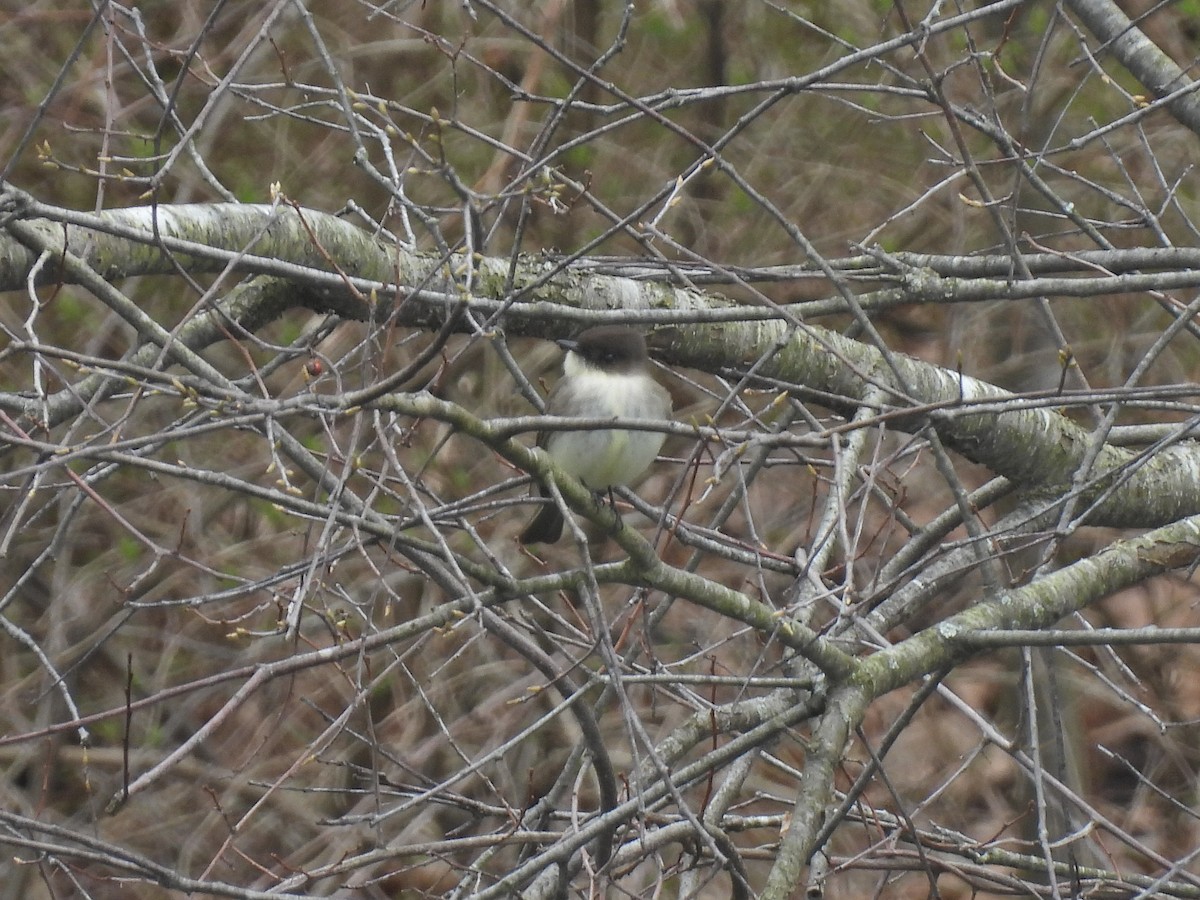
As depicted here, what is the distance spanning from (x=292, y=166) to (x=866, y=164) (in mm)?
3111

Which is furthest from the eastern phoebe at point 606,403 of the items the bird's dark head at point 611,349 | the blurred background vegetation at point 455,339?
the blurred background vegetation at point 455,339

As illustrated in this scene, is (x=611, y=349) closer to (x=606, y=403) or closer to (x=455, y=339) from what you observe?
(x=606, y=403)

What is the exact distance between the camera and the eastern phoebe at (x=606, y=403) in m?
4.49

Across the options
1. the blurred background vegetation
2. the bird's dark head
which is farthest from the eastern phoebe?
the blurred background vegetation

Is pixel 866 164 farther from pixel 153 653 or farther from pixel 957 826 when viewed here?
pixel 153 653

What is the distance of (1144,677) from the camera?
8766 mm

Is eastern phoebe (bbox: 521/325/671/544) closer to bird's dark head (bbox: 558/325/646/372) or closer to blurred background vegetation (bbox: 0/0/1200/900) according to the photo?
bird's dark head (bbox: 558/325/646/372)

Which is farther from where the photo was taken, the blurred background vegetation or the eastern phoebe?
the blurred background vegetation

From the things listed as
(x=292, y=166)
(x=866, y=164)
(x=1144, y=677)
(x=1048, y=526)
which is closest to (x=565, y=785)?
(x=1048, y=526)

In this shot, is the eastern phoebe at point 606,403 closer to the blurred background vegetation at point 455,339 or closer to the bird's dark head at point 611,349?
the bird's dark head at point 611,349

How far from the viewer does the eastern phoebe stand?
449 cm

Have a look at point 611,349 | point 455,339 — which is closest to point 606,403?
point 611,349

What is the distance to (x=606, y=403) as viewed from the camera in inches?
180

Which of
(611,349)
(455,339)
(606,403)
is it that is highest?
(611,349)
